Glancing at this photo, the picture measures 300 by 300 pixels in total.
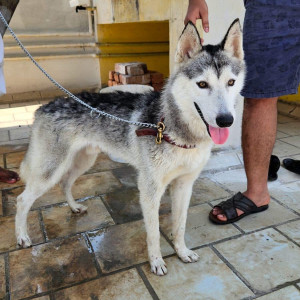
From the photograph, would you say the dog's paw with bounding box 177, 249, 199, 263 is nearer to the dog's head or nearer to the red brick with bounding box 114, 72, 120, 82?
the dog's head

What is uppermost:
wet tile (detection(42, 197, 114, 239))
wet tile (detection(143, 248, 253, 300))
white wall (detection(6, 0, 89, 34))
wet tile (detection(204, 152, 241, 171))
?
white wall (detection(6, 0, 89, 34))

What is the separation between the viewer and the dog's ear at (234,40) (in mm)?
1877

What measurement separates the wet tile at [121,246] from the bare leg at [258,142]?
2.14 feet

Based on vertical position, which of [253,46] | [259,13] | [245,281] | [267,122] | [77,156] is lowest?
[245,281]

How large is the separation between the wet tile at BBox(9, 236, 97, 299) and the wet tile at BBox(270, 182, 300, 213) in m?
1.79

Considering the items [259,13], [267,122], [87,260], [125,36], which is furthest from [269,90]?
[125,36]

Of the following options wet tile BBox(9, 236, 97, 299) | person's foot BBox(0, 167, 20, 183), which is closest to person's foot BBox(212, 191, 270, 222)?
wet tile BBox(9, 236, 97, 299)

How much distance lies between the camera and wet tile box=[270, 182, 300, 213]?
2771mm

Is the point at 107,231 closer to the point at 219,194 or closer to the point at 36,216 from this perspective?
the point at 36,216

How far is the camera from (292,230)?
7.87 ft

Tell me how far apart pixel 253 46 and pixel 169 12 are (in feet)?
4.78

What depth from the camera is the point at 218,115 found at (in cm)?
164

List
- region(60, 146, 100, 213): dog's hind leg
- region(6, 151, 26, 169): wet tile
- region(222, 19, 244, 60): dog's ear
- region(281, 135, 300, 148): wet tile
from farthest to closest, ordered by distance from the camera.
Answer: region(281, 135, 300, 148): wet tile → region(6, 151, 26, 169): wet tile → region(60, 146, 100, 213): dog's hind leg → region(222, 19, 244, 60): dog's ear

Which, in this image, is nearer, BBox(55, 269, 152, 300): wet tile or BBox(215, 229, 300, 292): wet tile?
BBox(55, 269, 152, 300): wet tile
